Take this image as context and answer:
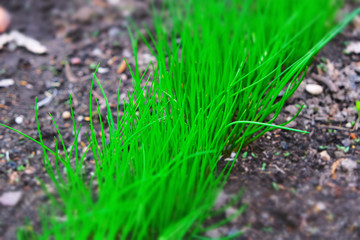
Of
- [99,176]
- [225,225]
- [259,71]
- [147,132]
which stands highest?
[259,71]

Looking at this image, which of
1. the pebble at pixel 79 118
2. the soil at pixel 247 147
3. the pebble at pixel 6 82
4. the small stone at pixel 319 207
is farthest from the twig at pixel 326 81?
the pebble at pixel 6 82

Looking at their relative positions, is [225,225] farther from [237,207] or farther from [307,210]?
[307,210]

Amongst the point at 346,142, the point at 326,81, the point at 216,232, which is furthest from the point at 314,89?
the point at 216,232

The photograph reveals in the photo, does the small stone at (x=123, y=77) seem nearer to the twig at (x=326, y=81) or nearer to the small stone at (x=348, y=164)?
the twig at (x=326, y=81)

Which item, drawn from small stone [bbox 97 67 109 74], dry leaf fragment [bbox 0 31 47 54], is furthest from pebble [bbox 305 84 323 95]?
dry leaf fragment [bbox 0 31 47 54]

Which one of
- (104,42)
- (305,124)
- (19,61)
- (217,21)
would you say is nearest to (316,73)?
(305,124)

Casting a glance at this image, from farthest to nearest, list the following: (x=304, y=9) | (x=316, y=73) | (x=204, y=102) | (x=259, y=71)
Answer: (x=304, y=9) < (x=316, y=73) < (x=259, y=71) < (x=204, y=102)
